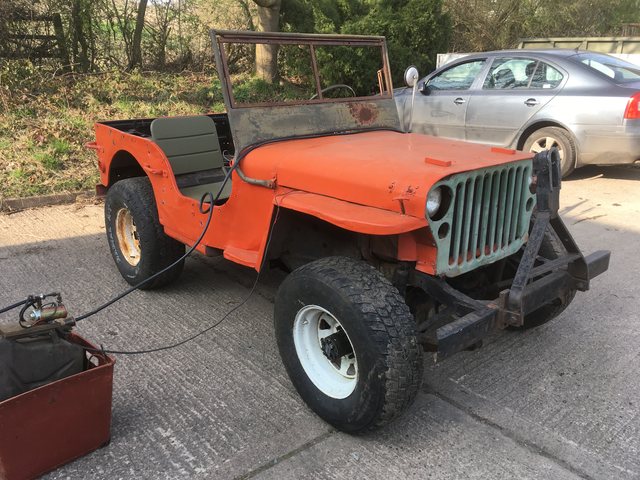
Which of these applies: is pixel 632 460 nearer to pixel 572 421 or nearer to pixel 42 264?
pixel 572 421

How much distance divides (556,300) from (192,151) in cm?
285

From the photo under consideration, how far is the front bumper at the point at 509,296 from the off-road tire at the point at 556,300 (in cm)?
27

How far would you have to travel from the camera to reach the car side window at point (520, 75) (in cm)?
721

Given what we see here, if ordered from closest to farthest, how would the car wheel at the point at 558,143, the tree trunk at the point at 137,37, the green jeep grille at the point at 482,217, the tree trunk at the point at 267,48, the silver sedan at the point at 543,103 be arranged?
the green jeep grille at the point at 482,217, the silver sedan at the point at 543,103, the car wheel at the point at 558,143, the tree trunk at the point at 267,48, the tree trunk at the point at 137,37

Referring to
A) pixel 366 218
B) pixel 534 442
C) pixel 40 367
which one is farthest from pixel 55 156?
pixel 534 442

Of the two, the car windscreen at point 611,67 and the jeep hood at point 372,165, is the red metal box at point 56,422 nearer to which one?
the jeep hood at point 372,165

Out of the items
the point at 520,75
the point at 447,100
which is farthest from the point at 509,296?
the point at 447,100

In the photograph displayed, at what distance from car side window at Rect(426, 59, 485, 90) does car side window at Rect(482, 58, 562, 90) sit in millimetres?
251

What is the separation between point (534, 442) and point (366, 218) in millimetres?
1309

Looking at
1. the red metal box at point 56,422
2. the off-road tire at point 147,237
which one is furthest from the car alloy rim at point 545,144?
the red metal box at point 56,422

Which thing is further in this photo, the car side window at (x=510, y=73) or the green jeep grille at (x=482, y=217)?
the car side window at (x=510, y=73)

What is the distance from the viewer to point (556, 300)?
324 cm

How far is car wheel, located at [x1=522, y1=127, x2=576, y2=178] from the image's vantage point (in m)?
7.08

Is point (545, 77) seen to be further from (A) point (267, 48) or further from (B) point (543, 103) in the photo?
(A) point (267, 48)
